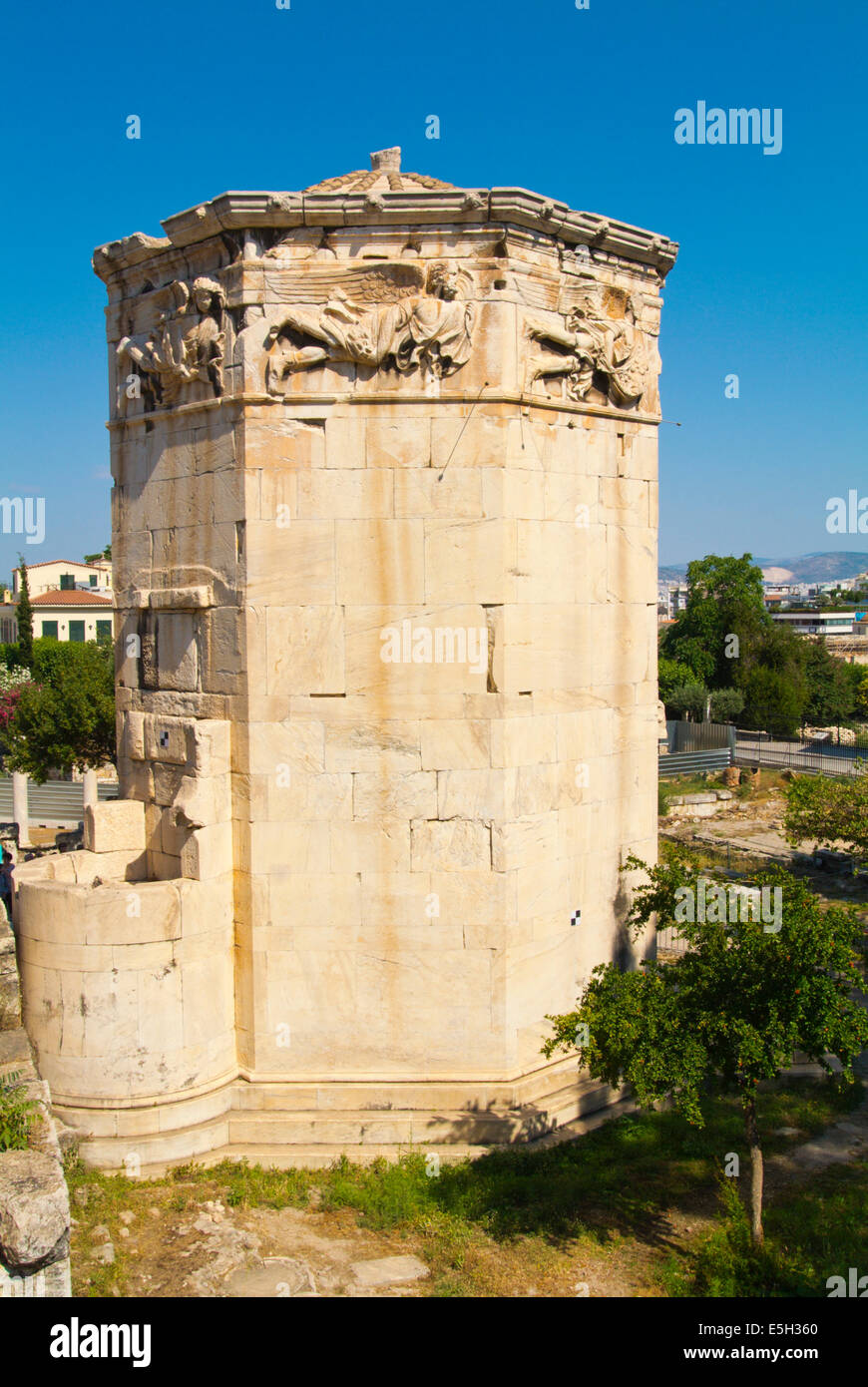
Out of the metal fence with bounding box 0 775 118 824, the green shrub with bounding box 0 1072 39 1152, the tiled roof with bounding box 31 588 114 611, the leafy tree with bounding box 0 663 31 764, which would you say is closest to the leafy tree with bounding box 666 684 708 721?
the metal fence with bounding box 0 775 118 824

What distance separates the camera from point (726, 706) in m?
54.5

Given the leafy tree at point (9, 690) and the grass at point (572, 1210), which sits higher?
the leafy tree at point (9, 690)

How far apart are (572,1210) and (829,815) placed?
14.6m

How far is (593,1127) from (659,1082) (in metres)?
3.10

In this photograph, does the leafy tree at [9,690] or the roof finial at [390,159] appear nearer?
the roof finial at [390,159]

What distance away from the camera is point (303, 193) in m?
10.5

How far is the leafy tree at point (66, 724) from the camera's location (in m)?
29.4

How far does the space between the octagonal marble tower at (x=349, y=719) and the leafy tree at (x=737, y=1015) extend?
1874mm

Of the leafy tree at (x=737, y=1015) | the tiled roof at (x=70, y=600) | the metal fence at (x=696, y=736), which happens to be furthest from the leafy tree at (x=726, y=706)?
the leafy tree at (x=737, y=1015)

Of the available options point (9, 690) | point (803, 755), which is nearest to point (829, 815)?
point (803, 755)

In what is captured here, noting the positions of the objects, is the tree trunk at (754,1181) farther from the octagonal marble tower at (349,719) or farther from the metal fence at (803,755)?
the metal fence at (803,755)
